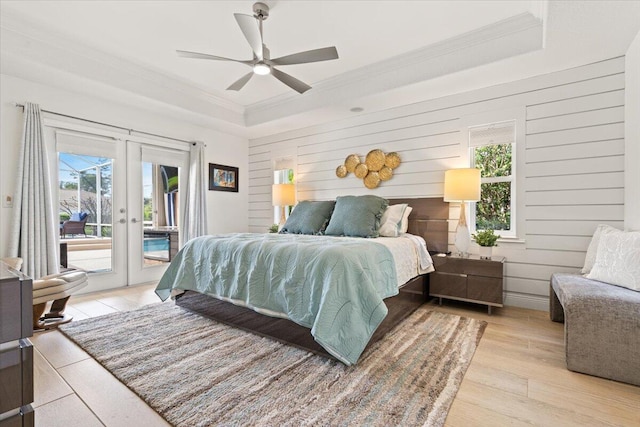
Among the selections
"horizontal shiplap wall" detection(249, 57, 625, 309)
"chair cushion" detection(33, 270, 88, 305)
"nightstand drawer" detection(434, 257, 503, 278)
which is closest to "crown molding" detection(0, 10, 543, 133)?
"horizontal shiplap wall" detection(249, 57, 625, 309)

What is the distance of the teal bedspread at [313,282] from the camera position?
1941mm

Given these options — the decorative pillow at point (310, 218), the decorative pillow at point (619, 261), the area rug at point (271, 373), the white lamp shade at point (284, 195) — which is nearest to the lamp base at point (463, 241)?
the area rug at point (271, 373)

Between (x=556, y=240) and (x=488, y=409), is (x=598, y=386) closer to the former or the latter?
(x=488, y=409)

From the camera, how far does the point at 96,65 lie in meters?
3.40

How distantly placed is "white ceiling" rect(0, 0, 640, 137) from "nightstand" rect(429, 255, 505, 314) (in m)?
1.97

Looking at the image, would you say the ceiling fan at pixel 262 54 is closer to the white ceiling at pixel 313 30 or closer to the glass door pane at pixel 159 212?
the white ceiling at pixel 313 30

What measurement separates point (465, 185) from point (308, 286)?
6.99 ft

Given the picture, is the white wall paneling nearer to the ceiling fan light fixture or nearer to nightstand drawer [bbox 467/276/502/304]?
nightstand drawer [bbox 467/276/502/304]

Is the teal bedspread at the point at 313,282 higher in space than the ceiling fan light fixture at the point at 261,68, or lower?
lower

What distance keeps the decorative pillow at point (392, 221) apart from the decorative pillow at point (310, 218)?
2.28 ft

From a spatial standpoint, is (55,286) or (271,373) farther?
(55,286)

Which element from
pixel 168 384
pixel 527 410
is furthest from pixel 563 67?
pixel 168 384

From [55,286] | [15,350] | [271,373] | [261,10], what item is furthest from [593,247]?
[55,286]

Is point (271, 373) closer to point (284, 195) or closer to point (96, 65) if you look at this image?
point (284, 195)
